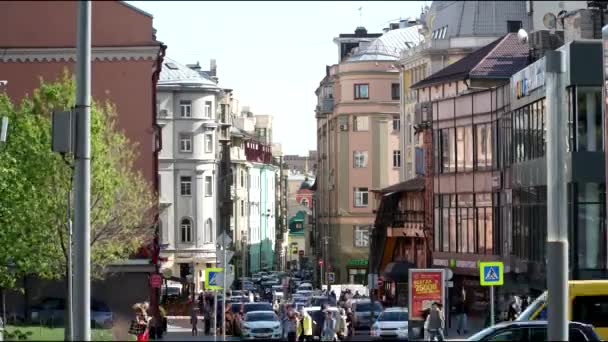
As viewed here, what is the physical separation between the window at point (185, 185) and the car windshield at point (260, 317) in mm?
42513

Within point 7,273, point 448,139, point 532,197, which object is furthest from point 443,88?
point 7,273

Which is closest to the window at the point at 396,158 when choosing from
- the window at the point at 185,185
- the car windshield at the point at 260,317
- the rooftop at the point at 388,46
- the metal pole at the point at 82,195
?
the rooftop at the point at 388,46

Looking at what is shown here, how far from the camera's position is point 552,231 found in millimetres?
17547

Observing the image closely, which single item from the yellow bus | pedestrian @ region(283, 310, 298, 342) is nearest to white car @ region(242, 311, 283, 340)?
pedestrian @ region(283, 310, 298, 342)

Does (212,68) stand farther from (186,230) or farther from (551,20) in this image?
(551,20)

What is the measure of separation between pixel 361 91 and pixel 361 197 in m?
8.01

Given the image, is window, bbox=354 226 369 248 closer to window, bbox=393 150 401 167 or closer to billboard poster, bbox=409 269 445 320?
window, bbox=393 150 401 167

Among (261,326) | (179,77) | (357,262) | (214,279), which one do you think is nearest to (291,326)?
(261,326)

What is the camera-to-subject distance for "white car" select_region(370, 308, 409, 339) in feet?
154

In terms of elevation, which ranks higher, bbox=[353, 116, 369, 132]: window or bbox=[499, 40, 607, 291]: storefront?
bbox=[353, 116, 369, 132]: window

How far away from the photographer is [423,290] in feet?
139

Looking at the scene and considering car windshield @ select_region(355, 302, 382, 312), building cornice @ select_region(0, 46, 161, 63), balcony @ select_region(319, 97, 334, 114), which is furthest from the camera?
balcony @ select_region(319, 97, 334, 114)

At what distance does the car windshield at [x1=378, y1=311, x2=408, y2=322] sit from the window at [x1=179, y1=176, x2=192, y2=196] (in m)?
45.0

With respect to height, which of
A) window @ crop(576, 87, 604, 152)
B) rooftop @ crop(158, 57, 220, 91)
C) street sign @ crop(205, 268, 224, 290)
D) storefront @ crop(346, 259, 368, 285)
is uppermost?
rooftop @ crop(158, 57, 220, 91)
